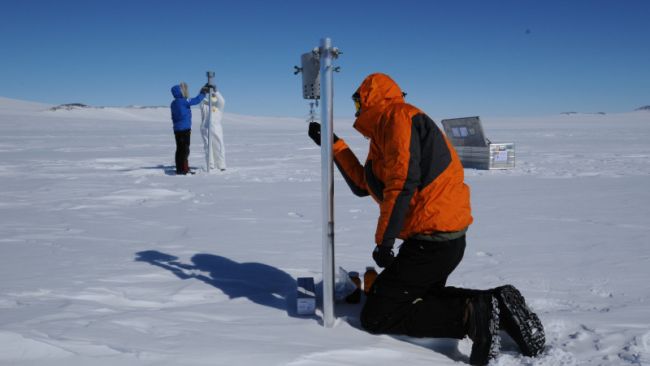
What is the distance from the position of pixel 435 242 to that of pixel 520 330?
1.79 ft

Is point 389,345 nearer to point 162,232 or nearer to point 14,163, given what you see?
point 162,232

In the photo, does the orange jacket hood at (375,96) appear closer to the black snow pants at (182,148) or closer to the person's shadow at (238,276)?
the person's shadow at (238,276)

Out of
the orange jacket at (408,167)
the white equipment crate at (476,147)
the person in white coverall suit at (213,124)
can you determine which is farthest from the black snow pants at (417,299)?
the white equipment crate at (476,147)

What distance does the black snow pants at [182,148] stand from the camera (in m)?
9.48

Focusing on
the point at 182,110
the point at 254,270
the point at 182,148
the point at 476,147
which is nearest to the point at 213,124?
the point at 182,110

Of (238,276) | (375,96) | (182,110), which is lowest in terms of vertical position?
(238,276)

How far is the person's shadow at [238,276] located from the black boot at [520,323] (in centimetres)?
113

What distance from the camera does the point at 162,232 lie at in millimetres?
5078

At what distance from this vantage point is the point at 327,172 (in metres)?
2.51

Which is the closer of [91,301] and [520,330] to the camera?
[520,330]

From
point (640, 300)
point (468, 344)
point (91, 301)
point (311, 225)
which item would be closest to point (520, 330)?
point (468, 344)

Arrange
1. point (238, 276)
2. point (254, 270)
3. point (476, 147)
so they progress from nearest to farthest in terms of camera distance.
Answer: point (238, 276), point (254, 270), point (476, 147)

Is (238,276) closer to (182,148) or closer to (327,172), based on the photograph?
(327,172)

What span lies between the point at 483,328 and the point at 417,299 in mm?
367
